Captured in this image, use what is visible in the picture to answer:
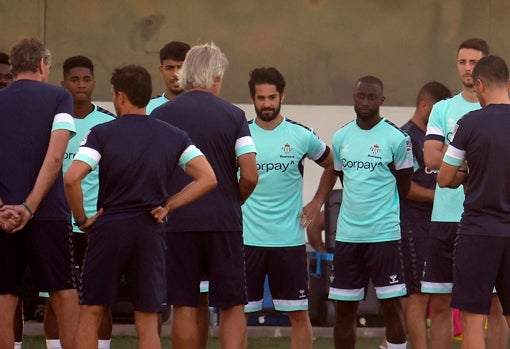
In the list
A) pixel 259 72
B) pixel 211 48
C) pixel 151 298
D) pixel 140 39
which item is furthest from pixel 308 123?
pixel 151 298

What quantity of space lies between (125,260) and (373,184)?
2.65 metres

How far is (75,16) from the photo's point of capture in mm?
14594

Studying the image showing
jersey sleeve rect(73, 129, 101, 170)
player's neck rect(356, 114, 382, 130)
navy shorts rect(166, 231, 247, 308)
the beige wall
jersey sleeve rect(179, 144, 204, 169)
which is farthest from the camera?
the beige wall

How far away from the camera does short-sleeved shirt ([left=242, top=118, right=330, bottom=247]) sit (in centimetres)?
1050

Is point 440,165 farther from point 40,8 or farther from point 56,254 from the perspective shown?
point 40,8

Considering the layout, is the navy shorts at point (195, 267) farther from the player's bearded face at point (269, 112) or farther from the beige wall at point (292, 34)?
the beige wall at point (292, 34)

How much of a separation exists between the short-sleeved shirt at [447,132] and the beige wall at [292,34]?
4.40 m

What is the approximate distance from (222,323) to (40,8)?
20.0 feet

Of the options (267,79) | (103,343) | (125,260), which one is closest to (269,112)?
(267,79)

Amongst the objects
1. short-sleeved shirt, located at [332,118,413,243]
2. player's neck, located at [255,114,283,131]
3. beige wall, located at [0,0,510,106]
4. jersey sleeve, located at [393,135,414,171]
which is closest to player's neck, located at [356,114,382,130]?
short-sleeved shirt, located at [332,118,413,243]

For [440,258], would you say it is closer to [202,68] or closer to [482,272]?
[482,272]

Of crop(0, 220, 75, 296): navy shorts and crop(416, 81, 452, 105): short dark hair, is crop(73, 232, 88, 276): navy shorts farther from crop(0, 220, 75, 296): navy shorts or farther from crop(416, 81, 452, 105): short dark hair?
crop(416, 81, 452, 105): short dark hair

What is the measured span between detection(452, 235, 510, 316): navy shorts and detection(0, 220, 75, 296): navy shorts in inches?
96.0

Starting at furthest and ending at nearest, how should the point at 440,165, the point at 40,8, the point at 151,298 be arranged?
the point at 40,8, the point at 440,165, the point at 151,298
